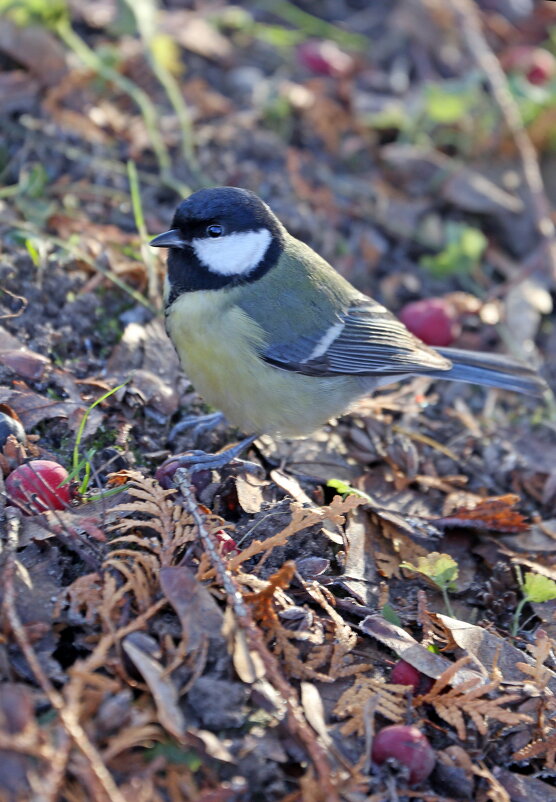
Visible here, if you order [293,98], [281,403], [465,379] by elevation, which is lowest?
[465,379]

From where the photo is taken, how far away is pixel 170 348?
12.1 feet

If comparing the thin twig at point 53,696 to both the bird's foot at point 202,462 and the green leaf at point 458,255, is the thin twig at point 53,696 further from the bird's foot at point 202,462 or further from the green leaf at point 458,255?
the green leaf at point 458,255

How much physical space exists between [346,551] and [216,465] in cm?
56

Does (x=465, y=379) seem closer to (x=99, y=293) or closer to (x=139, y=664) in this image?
(x=99, y=293)

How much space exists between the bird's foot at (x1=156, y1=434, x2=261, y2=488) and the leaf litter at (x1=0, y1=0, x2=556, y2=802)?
50 millimetres

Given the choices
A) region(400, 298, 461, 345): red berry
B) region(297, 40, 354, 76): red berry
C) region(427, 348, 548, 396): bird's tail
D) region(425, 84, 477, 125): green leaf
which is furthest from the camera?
region(297, 40, 354, 76): red berry

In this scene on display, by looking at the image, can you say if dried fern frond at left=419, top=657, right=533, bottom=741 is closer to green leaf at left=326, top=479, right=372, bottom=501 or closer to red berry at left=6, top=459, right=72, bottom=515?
green leaf at left=326, top=479, right=372, bottom=501

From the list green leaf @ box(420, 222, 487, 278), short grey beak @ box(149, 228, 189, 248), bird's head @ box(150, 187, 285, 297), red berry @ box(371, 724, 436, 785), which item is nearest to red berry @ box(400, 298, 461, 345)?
green leaf @ box(420, 222, 487, 278)

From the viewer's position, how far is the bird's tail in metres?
3.92

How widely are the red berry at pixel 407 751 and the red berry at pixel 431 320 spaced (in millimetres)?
2499

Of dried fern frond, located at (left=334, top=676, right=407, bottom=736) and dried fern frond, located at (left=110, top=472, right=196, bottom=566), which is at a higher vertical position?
dried fern frond, located at (left=110, top=472, right=196, bottom=566)

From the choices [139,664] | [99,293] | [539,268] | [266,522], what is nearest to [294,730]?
[139,664]

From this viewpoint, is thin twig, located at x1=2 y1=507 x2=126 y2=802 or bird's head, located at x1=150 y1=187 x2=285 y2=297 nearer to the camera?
thin twig, located at x1=2 y1=507 x2=126 y2=802

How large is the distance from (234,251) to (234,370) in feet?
1.67
